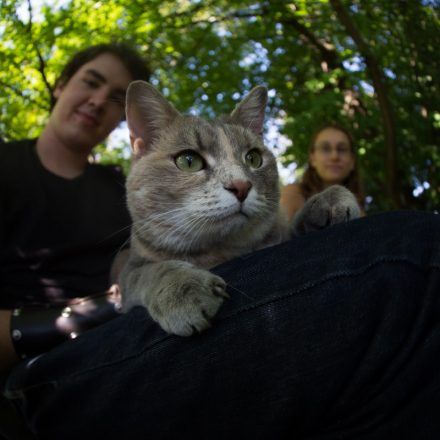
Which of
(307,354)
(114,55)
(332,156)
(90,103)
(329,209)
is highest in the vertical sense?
(114,55)

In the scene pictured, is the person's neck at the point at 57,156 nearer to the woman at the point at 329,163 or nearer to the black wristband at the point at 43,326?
the black wristband at the point at 43,326

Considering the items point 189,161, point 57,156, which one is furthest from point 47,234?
point 189,161

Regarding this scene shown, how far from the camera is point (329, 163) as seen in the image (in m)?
4.21

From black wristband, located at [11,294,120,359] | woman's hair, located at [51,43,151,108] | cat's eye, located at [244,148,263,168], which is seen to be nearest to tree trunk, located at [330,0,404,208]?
woman's hair, located at [51,43,151,108]

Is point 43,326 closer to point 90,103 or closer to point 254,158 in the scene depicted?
point 254,158

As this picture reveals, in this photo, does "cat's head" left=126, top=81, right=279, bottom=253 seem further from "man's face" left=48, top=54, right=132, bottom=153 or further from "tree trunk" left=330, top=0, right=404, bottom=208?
"tree trunk" left=330, top=0, right=404, bottom=208

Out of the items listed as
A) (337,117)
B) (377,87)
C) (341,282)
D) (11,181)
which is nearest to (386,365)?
(341,282)

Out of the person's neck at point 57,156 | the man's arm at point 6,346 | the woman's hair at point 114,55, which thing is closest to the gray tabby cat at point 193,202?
the man's arm at point 6,346

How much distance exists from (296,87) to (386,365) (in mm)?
5184

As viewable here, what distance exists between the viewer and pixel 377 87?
4.55m

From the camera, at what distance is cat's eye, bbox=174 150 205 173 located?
5.54 ft

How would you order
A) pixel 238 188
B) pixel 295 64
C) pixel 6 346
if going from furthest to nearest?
pixel 295 64 < pixel 6 346 < pixel 238 188

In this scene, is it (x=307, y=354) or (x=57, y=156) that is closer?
(x=307, y=354)

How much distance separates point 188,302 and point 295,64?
5.23 m
